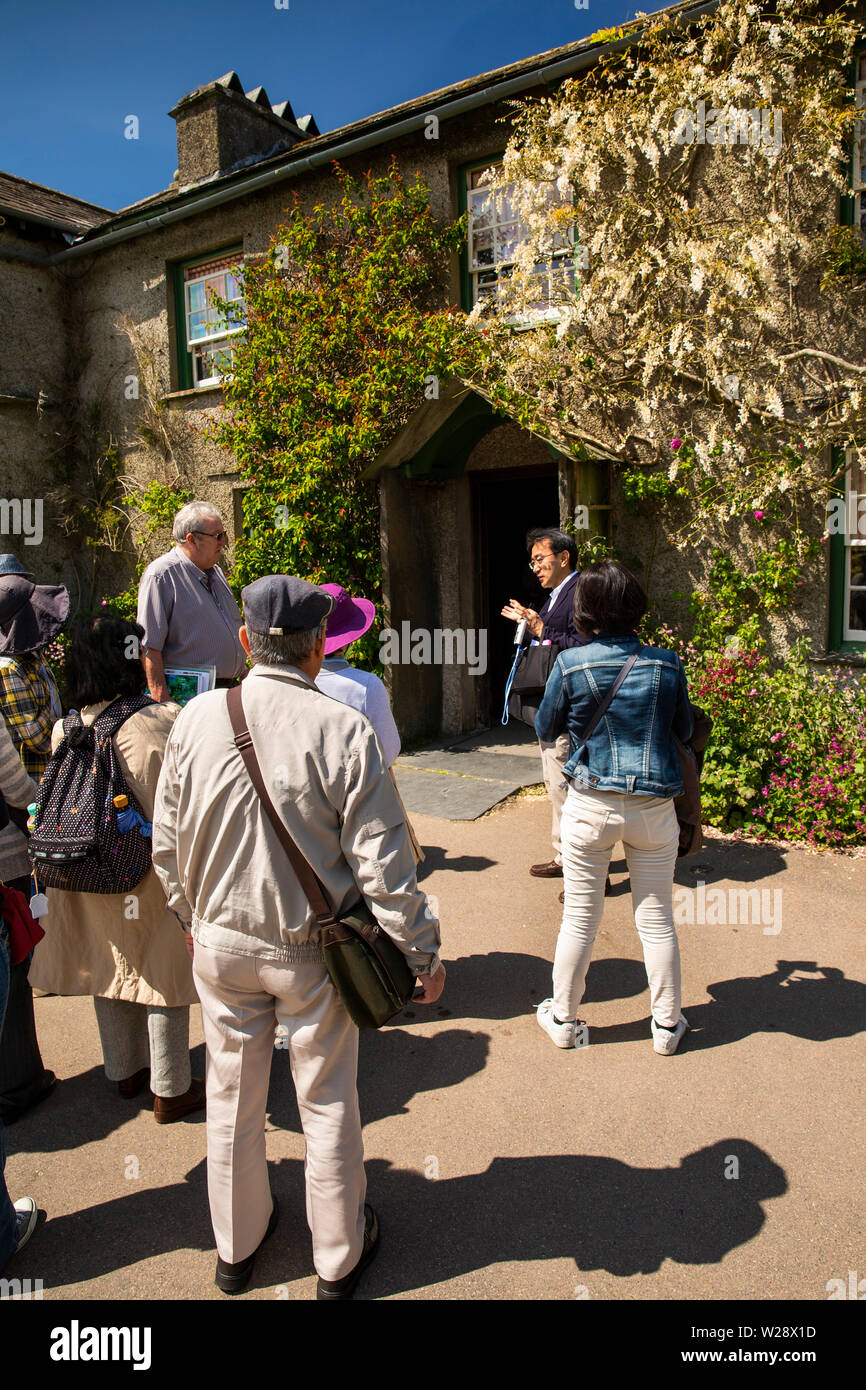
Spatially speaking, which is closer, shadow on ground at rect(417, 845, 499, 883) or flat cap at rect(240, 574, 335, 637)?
flat cap at rect(240, 574, 335, 637)

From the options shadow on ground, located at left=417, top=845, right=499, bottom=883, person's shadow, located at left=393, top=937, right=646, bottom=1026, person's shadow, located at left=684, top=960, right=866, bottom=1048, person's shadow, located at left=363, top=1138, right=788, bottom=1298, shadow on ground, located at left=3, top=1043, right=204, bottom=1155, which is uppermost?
shadow on ground, located at left=417, top=845, right=499, bottom=883

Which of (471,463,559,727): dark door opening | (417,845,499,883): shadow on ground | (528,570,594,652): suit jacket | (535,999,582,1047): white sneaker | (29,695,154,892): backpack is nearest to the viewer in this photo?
(29,695,154,892): backpack

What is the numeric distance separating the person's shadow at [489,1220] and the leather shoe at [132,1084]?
556 mm

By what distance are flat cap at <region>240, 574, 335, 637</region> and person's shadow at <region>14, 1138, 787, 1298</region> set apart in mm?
1832

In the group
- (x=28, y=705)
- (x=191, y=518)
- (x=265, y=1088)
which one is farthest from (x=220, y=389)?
(x=265, y=1088)

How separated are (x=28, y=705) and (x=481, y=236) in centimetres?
713

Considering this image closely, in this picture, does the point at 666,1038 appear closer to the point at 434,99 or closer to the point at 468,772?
the point at 468,772

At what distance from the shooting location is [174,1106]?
10.8 feet

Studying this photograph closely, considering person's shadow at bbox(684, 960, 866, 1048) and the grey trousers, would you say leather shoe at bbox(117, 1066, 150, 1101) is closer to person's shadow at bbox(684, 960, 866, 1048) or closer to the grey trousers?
the grey trousers

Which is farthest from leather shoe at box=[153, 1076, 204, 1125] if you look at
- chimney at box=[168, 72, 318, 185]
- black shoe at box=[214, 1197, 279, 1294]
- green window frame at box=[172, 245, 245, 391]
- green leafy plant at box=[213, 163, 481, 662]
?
chimney at box=[168, 72, 318, 185]

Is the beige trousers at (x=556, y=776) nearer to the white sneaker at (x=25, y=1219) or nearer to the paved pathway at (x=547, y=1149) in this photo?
the paved pathway at (x=547, y=1149)

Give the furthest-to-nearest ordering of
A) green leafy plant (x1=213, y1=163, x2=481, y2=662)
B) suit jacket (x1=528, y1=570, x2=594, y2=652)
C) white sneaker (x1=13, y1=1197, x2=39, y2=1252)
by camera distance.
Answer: green leafy plant (x1=213, y1=163, x2=481, y2=662) < suit jacket (x1=528, y1=570, x2=594, y2=652) < white sneaker (x1=13, y1=1197, x2=39, y2=1252)

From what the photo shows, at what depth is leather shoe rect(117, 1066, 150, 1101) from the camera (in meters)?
3.45

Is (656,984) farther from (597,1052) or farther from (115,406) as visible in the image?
(115,406)
